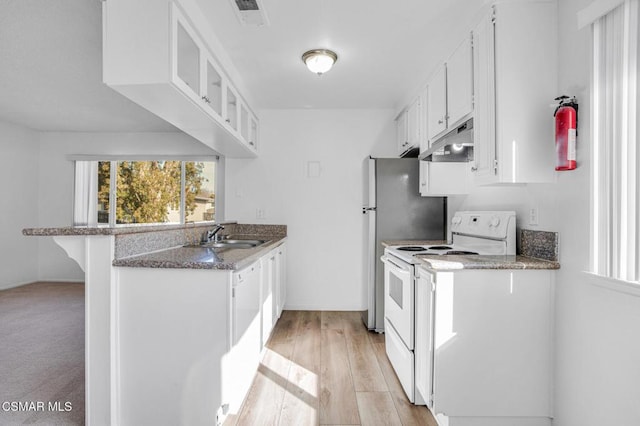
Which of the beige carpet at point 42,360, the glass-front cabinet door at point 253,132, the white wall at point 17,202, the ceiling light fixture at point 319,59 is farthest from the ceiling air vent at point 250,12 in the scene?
the white wall at point 17,202

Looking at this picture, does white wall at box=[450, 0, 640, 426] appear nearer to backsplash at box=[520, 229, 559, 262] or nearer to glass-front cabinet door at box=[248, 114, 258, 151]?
backsplash at box=[520, 229, 559, 262]

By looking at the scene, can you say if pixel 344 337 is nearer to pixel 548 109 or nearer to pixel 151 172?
pixel 548 109

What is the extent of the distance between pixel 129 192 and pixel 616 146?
5.95 meters

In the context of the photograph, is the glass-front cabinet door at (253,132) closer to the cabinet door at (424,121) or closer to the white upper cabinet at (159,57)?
the white upper cabinet at (159,57)

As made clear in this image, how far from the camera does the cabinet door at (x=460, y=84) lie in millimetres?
2062

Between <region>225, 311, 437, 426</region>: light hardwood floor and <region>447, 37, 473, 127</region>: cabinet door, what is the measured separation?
1.84m

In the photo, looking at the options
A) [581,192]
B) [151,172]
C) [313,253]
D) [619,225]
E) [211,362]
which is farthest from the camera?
[151,172]

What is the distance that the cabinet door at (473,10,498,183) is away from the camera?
1.79 metres

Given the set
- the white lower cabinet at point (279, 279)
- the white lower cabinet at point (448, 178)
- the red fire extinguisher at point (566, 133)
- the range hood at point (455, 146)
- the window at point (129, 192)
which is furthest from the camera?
the window at point (129, 192)

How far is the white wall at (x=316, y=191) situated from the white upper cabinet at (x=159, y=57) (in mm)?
1809

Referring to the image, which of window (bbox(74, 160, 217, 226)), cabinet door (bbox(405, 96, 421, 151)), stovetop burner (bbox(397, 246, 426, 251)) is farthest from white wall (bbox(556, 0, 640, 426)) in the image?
window (bbox(74, 160, 217, 226))

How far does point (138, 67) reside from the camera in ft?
5.41

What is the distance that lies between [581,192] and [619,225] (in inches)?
9.6

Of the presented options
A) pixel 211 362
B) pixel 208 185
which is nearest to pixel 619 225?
pixel 211 362
